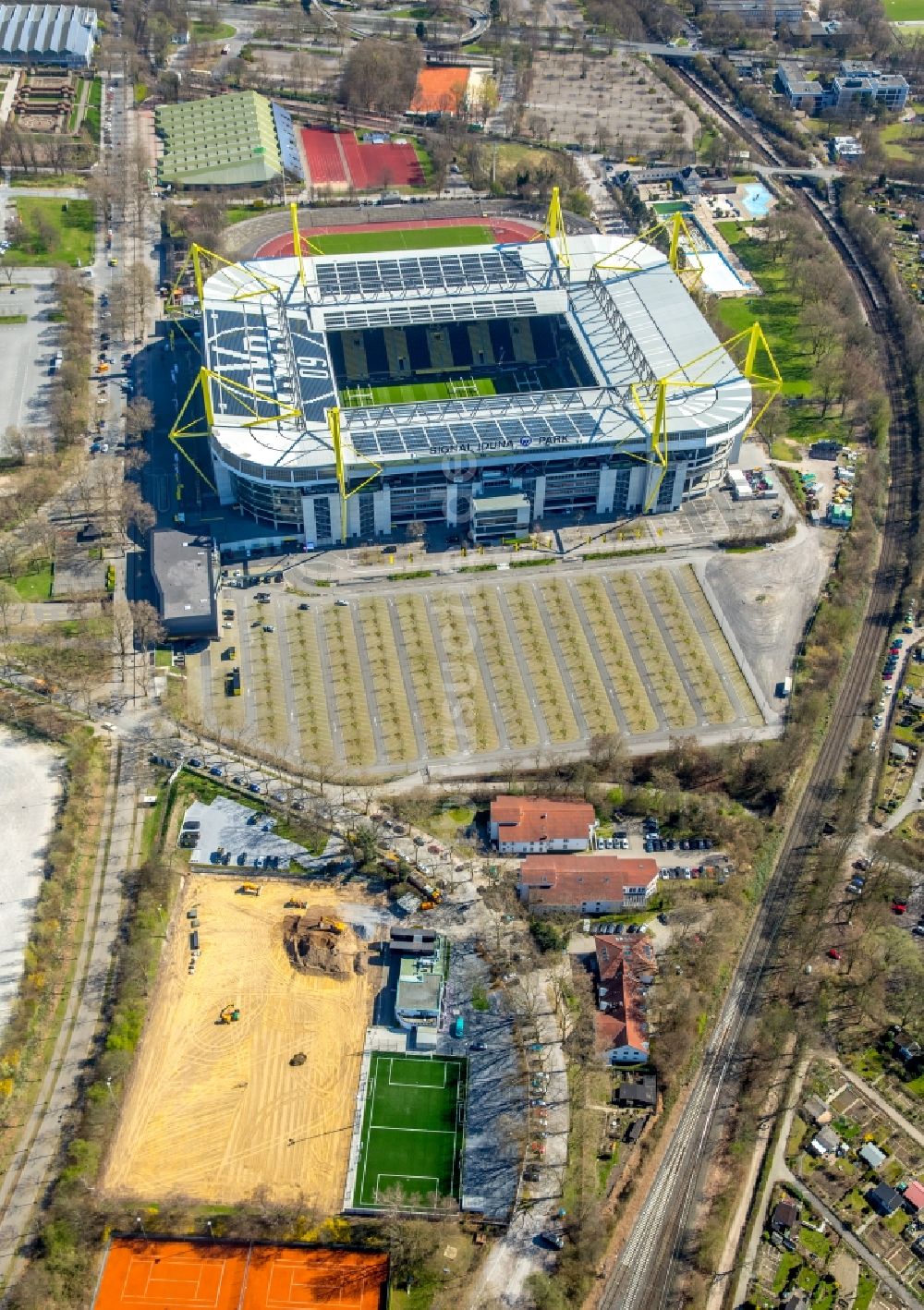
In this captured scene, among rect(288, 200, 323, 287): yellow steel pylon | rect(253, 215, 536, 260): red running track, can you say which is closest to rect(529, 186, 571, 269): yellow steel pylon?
rect(253, 215, 536, 260): red running track

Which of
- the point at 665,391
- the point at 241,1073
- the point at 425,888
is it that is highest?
the point at 665,391

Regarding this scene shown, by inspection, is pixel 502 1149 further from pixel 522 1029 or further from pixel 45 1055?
pixel 45 1055

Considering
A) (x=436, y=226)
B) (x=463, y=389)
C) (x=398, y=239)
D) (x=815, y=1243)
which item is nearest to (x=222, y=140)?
(x=398, y=239)

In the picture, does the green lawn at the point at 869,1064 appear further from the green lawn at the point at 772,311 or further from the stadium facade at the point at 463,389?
the green lawn at the point at 772,311

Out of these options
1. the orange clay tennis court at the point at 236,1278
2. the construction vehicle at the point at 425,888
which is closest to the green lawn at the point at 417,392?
the construction vehicle at the point at 425,888

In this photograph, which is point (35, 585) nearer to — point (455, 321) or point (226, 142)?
point (455, 321)

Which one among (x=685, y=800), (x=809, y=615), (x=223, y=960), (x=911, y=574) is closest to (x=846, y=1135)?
(x=685, y=800)

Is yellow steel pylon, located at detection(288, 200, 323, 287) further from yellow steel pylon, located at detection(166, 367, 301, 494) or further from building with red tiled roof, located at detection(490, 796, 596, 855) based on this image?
building with red tiled roof, located at detection(490, 796, 596, 855)
